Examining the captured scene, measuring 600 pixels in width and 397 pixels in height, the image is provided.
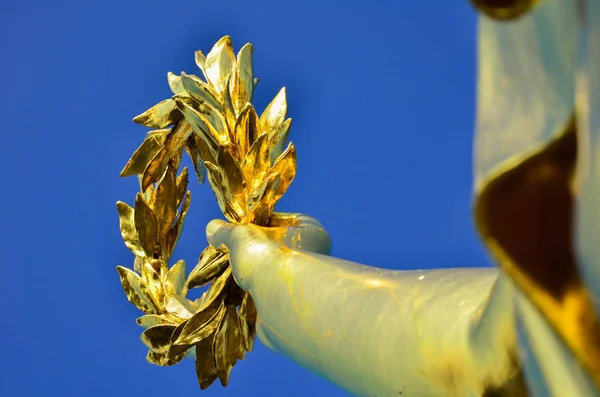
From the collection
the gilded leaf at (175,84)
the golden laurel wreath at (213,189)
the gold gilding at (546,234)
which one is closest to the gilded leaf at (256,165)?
the golden laurel wreath at (213,189)

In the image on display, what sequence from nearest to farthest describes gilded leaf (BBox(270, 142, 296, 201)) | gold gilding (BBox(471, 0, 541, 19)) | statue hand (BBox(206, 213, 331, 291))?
gold gilding (BBox(471, 0, 541, 19)), statue hand (BBox(206, 213, 331, 291)), gilded leaf (BBox(270, 142, 296, 201))

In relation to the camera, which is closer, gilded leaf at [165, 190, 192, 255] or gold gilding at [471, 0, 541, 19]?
gold gilding at [471, 0, 541, 19]

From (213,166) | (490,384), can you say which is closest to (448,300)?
(490,384)

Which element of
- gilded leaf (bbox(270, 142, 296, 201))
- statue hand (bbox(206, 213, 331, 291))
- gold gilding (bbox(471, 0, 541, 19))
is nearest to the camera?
gold gilding (bbox(471, 0, 541, 19))

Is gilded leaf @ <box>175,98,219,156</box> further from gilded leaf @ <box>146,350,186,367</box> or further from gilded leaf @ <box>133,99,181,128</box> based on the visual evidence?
gilded leaf @ <box>146,350,186,367</box>

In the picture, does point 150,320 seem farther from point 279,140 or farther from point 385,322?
point 385,322

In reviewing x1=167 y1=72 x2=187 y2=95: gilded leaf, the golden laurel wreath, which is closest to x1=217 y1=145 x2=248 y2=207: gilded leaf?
the golden laurel wreath

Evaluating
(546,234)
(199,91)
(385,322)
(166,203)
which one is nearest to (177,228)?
(166,203)
